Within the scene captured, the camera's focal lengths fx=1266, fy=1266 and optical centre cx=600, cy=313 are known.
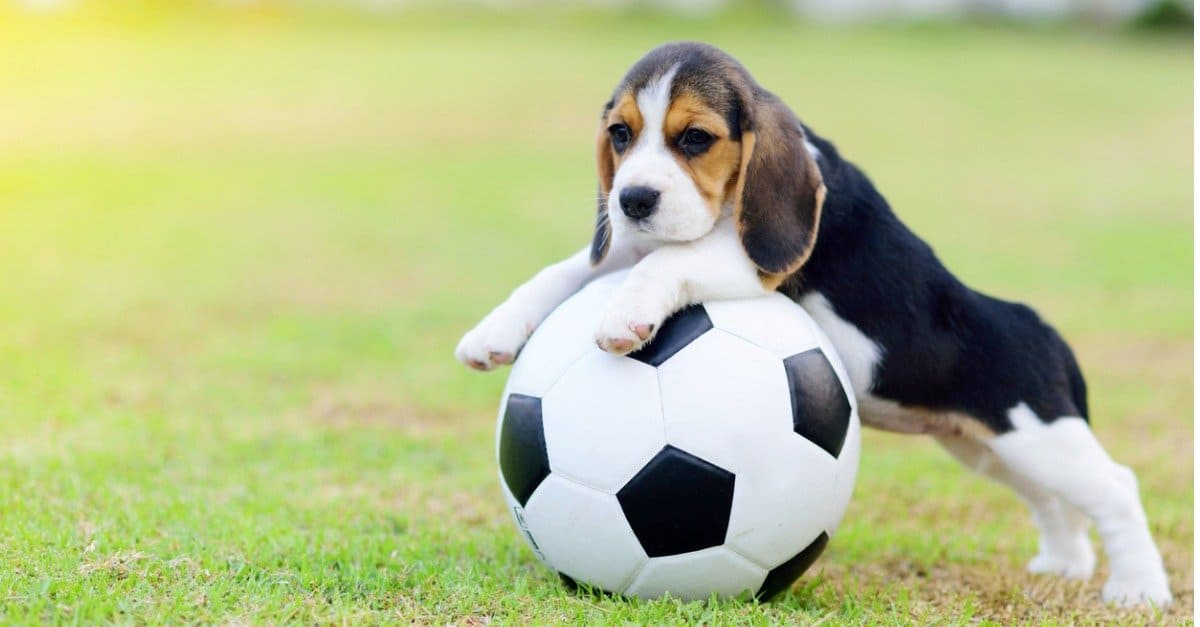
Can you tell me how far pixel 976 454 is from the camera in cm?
519

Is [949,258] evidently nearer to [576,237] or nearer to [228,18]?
[576,237]

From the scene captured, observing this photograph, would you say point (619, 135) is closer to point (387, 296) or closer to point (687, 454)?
point (687, 454)

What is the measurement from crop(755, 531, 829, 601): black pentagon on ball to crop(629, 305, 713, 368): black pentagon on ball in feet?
2.66

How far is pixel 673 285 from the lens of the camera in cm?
425

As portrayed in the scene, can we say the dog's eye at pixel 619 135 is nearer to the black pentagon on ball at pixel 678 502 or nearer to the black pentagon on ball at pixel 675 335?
the black pentagon on ball at pixel 675 335

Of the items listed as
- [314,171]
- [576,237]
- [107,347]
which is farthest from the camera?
[314,171]

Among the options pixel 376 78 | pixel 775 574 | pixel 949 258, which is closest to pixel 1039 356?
pixel 775 574

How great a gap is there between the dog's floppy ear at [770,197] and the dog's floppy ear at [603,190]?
0.52m

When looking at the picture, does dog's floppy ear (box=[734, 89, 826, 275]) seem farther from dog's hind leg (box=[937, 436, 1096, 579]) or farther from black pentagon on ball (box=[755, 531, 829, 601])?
dog's hind leg (box=[937, 436, 1096, 579])

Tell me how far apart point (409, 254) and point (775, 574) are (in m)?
9.16

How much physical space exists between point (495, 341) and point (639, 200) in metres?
0.78

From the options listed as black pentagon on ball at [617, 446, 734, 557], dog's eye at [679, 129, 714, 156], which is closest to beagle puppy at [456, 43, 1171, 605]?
dog's eye at [679, 129, 714, 156]

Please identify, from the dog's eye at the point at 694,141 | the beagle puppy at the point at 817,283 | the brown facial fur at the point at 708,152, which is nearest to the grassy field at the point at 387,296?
the beagle puppy at the point at 817,283

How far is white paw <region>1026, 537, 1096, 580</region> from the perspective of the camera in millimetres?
5352
